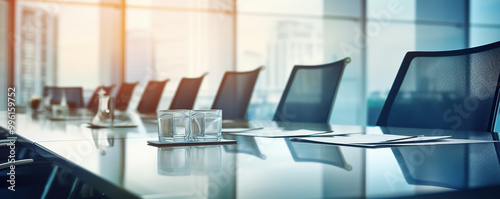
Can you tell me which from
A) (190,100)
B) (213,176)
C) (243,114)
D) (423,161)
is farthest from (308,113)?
(213,176)

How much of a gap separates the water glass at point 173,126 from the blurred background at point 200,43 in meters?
5.32

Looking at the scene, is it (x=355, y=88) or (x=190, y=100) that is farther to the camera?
(x=355, y=88)

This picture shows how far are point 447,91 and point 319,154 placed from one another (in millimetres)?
1168

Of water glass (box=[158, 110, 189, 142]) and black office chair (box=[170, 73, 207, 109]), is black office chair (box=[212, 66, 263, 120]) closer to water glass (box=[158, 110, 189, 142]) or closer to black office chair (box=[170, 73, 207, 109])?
black office chair (box=[170, 73, 207, 109])

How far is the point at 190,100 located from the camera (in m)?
3.38

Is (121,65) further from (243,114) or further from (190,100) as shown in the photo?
(243,114)

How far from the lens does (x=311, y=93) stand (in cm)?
246

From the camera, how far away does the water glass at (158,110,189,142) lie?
3.24 feet

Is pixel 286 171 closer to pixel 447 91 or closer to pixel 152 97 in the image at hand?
pixel 447 91

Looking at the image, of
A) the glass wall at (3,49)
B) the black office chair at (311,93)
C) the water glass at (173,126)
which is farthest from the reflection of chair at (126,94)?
the water glass at (173,126)

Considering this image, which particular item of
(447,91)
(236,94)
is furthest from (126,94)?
(447,91)

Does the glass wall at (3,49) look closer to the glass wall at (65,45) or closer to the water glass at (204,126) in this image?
the glass wall at (65,45)

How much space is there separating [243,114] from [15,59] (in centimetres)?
578

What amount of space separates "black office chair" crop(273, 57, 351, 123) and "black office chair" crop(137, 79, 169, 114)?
1546 mm
